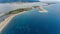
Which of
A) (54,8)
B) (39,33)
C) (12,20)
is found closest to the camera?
(39,33)

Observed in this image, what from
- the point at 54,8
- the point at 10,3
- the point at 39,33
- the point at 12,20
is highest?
the point at 10,3

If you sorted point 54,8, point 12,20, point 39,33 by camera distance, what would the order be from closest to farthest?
point 39,33
point 12,20
point 54,8

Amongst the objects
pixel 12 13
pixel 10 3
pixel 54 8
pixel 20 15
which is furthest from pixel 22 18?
pixel 54 8

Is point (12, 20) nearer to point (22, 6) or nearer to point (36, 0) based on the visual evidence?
point (22, 6)

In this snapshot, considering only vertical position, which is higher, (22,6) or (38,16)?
(22,6)

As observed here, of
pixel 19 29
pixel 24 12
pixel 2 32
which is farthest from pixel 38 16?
pixel 2 32

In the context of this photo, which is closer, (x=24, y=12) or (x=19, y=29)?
(x=19, y=29)
